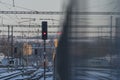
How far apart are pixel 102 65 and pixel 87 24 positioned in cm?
20

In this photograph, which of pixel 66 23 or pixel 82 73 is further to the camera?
pixel 66 23

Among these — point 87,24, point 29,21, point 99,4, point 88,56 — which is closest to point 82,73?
point 88,56

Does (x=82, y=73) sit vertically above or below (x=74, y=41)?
below

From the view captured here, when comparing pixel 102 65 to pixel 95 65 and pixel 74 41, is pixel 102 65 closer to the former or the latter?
pixel 95 65

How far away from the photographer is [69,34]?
171cm

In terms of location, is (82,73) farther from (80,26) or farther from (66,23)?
(66,23)

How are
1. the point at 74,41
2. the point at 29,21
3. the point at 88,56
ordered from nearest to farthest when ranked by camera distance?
the point at 88,56 < the point at 74,41 < the point at 29,21

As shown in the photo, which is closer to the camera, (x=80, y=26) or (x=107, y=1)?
(x=107, y=1)

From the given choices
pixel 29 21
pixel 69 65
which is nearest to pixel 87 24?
pixel 69 65

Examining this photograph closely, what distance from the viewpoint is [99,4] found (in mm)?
1417

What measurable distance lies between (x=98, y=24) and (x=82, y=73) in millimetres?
253

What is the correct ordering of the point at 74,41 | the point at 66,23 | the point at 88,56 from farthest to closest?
the point at 66,23 → the point at 74,41 → the point at 88,56

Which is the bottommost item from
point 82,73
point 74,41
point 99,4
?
point 82,73

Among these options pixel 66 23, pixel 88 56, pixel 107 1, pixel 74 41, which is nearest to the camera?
pixel 107 1
